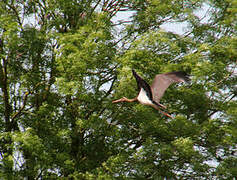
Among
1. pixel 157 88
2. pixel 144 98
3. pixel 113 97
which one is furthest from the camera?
pixel 113 97

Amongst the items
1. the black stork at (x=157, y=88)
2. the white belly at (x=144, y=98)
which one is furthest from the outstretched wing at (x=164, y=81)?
the white belly at (x=144, y=98)

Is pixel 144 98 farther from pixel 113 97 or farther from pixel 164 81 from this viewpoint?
pixel 113 97

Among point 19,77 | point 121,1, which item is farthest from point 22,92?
point 121,1

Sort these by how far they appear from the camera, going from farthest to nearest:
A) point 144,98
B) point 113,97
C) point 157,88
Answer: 1. point 113,97
2. point 157,88
3. point 144,98

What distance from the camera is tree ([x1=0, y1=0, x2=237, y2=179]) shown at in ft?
26.8

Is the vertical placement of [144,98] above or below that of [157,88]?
below

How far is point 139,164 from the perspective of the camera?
8312 millimetres

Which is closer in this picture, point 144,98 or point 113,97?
point 144,98

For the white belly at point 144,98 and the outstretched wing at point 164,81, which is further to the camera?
the outstretched wing at point 164,81

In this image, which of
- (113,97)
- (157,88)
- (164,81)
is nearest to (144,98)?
(157,88)

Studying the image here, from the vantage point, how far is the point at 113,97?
8.99m

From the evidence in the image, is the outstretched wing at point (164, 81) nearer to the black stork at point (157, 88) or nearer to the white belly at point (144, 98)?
the black stork at point (157, 88)

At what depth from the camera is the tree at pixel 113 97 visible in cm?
818

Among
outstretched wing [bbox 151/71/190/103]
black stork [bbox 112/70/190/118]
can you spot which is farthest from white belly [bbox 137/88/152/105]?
outstretched wing [bbox 151/71/190/103]
